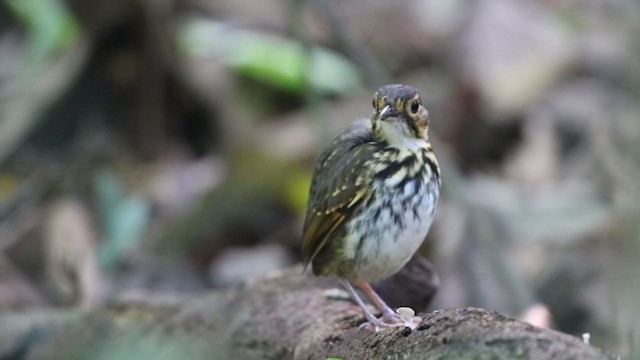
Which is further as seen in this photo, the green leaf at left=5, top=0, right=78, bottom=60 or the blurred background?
the green leaf at left=5, top=0, right=78, bottom=60

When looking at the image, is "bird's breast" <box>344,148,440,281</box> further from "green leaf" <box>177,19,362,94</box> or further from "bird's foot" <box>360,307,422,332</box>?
"green leaf" <box>177,19,362,94</box>

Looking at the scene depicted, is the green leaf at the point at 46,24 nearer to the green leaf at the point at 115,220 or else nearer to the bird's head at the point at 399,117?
the green leaf at the point at 115,220

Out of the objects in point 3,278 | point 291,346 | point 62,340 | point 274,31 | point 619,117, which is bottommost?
point 291,346

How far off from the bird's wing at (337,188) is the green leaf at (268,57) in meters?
3.97

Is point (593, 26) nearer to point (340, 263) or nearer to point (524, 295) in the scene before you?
point (524, 295)

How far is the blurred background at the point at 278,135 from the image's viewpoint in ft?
22.7

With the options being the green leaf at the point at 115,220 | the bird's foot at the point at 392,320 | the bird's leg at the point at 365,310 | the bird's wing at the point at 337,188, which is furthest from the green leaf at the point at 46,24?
the bird's foot at the point at 392,320

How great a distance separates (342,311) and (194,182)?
460 cm

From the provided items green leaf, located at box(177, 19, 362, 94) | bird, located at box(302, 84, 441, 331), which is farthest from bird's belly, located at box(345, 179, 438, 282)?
green leaf, located at box(177, 19, 362, 94)

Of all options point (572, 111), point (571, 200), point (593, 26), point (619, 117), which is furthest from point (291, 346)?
point (593, 26)

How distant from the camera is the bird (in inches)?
170

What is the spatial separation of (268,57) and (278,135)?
637 millimetres

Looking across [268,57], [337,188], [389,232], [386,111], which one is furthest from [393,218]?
[268,57]

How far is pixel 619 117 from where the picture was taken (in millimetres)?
8070
